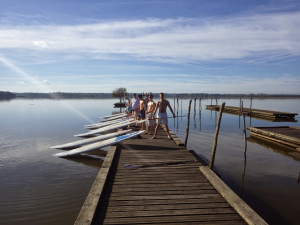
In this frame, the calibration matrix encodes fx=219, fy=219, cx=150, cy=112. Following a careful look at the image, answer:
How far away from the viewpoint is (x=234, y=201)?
13.6 feet

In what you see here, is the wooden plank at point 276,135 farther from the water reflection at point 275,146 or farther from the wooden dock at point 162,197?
the wooden dock at point 162,197

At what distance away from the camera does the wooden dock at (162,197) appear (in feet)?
12.2

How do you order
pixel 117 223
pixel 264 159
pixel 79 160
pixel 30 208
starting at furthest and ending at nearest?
pixel 264 159 → pixel 79 160 → pixel 30 208 → pixel 117 223

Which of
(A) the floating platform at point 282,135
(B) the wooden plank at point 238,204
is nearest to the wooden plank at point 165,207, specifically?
(B) the wooden plank at point 238,204

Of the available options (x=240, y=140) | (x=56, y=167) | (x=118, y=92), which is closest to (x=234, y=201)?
(x=56, y=167)

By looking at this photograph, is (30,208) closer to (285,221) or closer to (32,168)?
(32,168)

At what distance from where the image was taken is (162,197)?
4484mm

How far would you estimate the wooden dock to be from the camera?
3732 millimetres

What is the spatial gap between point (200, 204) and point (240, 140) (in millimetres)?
11698

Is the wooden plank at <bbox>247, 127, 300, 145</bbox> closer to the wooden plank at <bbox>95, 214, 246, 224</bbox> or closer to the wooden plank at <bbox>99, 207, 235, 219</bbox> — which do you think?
the wooden plank at <bbox>99, 207, 235, 219</bbox>

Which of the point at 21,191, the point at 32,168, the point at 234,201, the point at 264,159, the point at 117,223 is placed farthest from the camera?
the point at 264,159

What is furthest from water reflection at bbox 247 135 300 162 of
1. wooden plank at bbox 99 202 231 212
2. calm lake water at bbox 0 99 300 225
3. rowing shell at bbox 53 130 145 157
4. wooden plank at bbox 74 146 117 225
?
wooden plank at bbox 74 146 117 225

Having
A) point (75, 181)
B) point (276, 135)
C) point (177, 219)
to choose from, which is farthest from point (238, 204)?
point (276, 135)

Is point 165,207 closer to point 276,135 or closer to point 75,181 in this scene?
point 75,181
